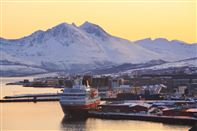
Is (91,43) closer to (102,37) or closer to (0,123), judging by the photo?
(102,37)

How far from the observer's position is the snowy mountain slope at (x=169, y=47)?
110 metres

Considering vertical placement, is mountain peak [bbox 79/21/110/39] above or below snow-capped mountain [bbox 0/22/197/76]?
above

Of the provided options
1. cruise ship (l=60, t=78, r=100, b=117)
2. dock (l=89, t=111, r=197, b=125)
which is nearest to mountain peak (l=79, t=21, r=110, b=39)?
cruise ship (l=60, t=78, r=100, b=117)

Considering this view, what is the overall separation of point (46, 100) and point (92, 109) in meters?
9.15

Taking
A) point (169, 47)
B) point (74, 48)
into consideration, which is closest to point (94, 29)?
point (74, 48)

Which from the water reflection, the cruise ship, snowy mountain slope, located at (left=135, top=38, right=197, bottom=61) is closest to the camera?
the water reflection

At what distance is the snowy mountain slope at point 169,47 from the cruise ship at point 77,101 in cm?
8225

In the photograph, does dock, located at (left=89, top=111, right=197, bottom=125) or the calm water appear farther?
dock, located at (left=89, top=111, right=197, bottom=125)

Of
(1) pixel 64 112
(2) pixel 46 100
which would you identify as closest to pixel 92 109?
(1) pixel 64 112

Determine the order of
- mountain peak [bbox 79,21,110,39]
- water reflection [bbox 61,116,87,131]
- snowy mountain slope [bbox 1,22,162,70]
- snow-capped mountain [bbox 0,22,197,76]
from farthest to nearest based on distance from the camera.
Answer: mountain peak [bbox 79,21,110,39], snowy mountain slope [bbox 1,22,162,70], snow-capped mountain [bbox 0,22,197,76], water reflection [bbox 61,116,87,131]

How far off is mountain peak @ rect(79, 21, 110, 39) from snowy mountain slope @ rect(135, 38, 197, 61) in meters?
6.57

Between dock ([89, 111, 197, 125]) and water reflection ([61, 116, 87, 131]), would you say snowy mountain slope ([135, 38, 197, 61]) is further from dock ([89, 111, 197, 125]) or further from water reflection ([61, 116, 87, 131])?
water reflection ([61, 116, 87, 131])

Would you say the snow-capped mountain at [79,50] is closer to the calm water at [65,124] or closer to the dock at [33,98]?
the dock at [33,98]

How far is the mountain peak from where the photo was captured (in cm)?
12375
